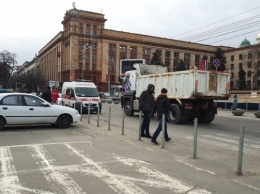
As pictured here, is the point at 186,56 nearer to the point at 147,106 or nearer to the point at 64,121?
the point at 64,121

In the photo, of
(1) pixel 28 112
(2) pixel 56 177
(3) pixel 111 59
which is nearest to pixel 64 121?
(1) pixel 28 112

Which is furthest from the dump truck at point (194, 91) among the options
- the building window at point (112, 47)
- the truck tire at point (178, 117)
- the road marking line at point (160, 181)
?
the building window at point (112, 47)

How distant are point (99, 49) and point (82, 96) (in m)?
67.9

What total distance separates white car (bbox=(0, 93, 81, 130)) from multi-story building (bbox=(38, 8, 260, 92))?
66.3 meters

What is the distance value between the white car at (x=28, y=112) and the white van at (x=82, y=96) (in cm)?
757

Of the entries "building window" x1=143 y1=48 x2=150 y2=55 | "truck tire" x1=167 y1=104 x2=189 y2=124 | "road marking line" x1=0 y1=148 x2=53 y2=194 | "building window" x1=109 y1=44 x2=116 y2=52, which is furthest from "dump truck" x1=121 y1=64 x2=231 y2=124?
"building window" x1=143 y1=48 x2=150 y2=55

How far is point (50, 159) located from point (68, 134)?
4.27m

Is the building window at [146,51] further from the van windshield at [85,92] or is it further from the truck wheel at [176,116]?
the truck wheel at [176,116]

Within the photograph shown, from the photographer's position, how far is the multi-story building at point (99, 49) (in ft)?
277

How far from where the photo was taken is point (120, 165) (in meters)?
6.96

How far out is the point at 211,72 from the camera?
51.5 ft

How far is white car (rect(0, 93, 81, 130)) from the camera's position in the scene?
1215 centimetres

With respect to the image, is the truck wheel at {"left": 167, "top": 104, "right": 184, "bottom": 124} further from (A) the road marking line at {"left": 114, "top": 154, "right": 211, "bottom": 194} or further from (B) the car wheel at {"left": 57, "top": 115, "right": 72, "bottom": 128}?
(A) the road marking line at {"left": 114, "top": 154, "right": 211, "bottom": 194}

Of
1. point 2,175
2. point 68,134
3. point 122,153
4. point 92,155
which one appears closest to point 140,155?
point 122,153
